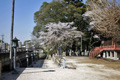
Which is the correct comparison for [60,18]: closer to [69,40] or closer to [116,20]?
[69,40]

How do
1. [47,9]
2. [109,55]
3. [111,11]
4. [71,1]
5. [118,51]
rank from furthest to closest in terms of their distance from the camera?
[71,1] → [47,9] → [109,55] → [118,51] → [111,11]

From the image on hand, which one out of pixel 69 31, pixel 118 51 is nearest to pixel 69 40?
pixel 69 31

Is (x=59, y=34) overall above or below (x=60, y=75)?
above

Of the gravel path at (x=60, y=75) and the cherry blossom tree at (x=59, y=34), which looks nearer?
the gravel path at (x=60, y=75)

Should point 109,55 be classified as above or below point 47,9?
below

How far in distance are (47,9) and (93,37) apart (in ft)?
46.1

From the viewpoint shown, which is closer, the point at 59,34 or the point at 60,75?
the point at 60,75

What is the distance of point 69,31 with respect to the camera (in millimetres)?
39656

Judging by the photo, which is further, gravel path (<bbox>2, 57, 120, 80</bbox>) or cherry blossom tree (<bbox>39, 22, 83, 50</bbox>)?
cherry blossom tree (<bbox>39, 22, 83, 50</bbox>)

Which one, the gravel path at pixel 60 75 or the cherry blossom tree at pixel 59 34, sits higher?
the cherry blossom tree at pixel 59 34

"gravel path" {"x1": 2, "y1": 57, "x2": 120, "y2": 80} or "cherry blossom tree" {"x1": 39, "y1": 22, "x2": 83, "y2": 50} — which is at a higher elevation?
"cherry blossom tree" {"x1": 39, "y1": 22, "x2": 83, "y2": 50}

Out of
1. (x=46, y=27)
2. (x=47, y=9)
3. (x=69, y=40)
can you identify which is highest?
(x=47, y=9)

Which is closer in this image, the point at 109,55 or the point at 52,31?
the point at 109,55

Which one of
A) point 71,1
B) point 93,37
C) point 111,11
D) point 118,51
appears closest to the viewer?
point 111,11
